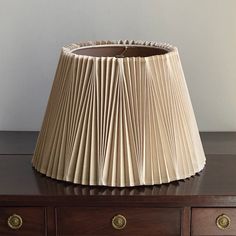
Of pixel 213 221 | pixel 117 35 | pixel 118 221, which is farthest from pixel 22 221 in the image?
pixel 117 35

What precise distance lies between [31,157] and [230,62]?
1.75 feet

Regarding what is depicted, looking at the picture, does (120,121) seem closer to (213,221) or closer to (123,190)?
(123,190)

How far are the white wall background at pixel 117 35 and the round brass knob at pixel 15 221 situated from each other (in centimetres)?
38

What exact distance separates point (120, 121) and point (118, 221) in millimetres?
191

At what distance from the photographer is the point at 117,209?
94cm

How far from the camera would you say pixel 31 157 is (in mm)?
1101

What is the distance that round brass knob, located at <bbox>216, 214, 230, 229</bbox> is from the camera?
3.10 ft

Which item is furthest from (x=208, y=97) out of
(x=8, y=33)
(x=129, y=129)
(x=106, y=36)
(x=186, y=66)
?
(x=8, y=33)

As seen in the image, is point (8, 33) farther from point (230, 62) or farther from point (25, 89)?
point (230, 62)

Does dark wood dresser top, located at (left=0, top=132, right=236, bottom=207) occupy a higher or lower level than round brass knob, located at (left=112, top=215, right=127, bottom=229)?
higher

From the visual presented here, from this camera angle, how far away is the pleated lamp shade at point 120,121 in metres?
0.91

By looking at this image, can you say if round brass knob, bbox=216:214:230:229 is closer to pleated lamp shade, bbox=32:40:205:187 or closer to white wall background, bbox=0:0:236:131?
pleated lamp shade, bbox=32:40:205:187

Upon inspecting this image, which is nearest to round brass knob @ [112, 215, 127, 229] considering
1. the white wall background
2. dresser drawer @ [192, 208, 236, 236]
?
dresser drawer @ [192, 208, 236, 236]

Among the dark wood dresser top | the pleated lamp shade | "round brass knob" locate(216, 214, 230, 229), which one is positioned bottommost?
"round brass knob" locate(216, 214, 230, 229)
